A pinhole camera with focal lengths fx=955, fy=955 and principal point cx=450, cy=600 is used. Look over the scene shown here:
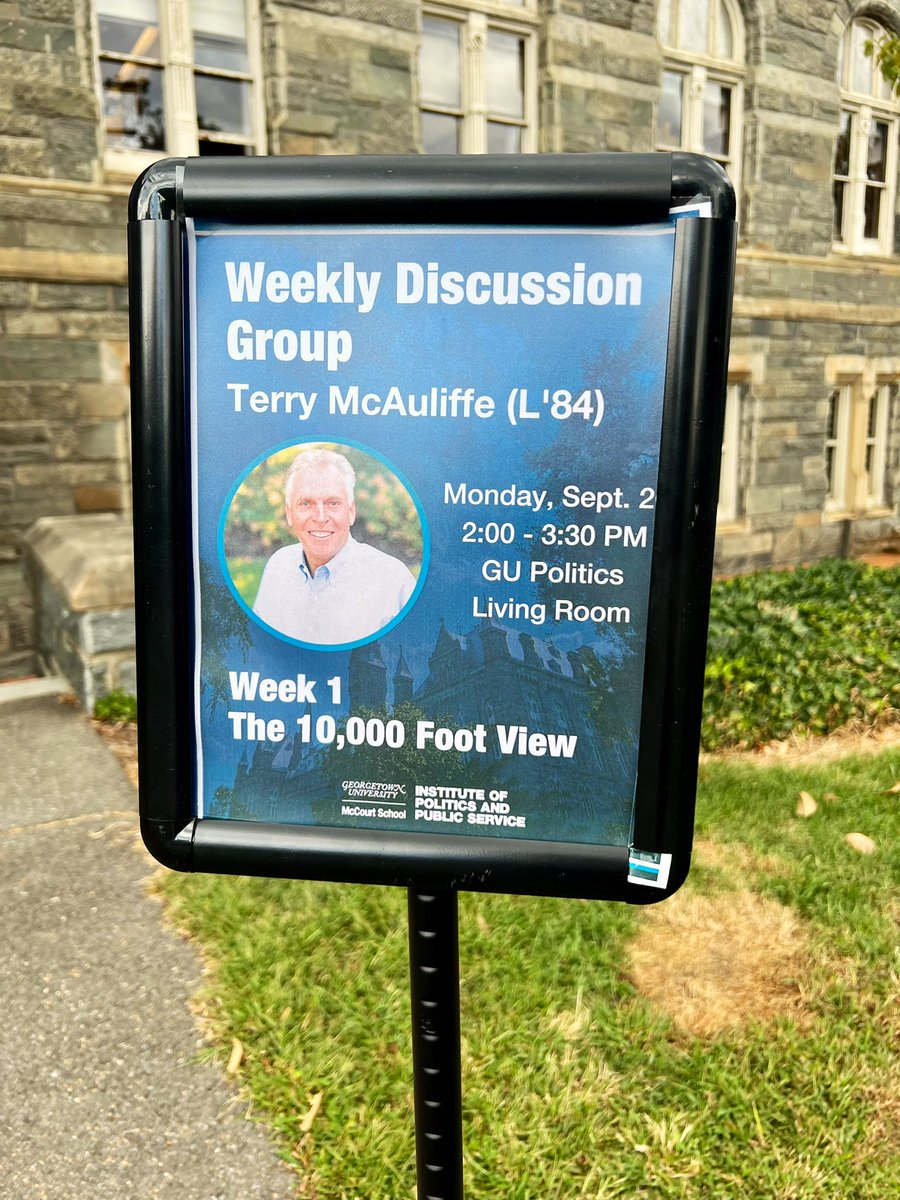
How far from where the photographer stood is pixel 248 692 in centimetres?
142

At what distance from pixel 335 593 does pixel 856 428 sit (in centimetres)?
1195

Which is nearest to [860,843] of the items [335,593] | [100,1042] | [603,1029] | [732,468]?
[603,1029]

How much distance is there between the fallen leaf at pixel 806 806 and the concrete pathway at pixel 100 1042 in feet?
8.19

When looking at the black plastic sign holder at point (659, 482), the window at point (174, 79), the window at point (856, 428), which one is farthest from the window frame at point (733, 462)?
the black plastic sign holder at point (659, 482)

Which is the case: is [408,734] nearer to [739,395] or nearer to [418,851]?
[418,851]

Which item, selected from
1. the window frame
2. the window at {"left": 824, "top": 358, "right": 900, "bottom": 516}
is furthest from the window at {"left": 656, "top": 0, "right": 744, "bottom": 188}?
the window at {"left": 824, "top": 358, "right": 900, "bottom": 516}

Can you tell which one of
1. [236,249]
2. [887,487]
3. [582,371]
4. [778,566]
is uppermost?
[236,249]

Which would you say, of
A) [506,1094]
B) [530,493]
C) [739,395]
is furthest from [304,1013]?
[739,395]

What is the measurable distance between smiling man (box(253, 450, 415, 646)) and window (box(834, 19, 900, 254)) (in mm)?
11947

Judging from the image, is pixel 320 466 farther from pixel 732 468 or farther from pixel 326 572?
pixel 732 468

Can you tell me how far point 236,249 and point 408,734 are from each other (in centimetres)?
73

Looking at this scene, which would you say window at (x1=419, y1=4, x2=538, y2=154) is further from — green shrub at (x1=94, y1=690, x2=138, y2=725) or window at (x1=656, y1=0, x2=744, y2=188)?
green shrub at (x1=94, y1=690, x2=138, y2=725)

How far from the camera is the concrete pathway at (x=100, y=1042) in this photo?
2.17 meters

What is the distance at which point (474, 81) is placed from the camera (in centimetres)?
856
